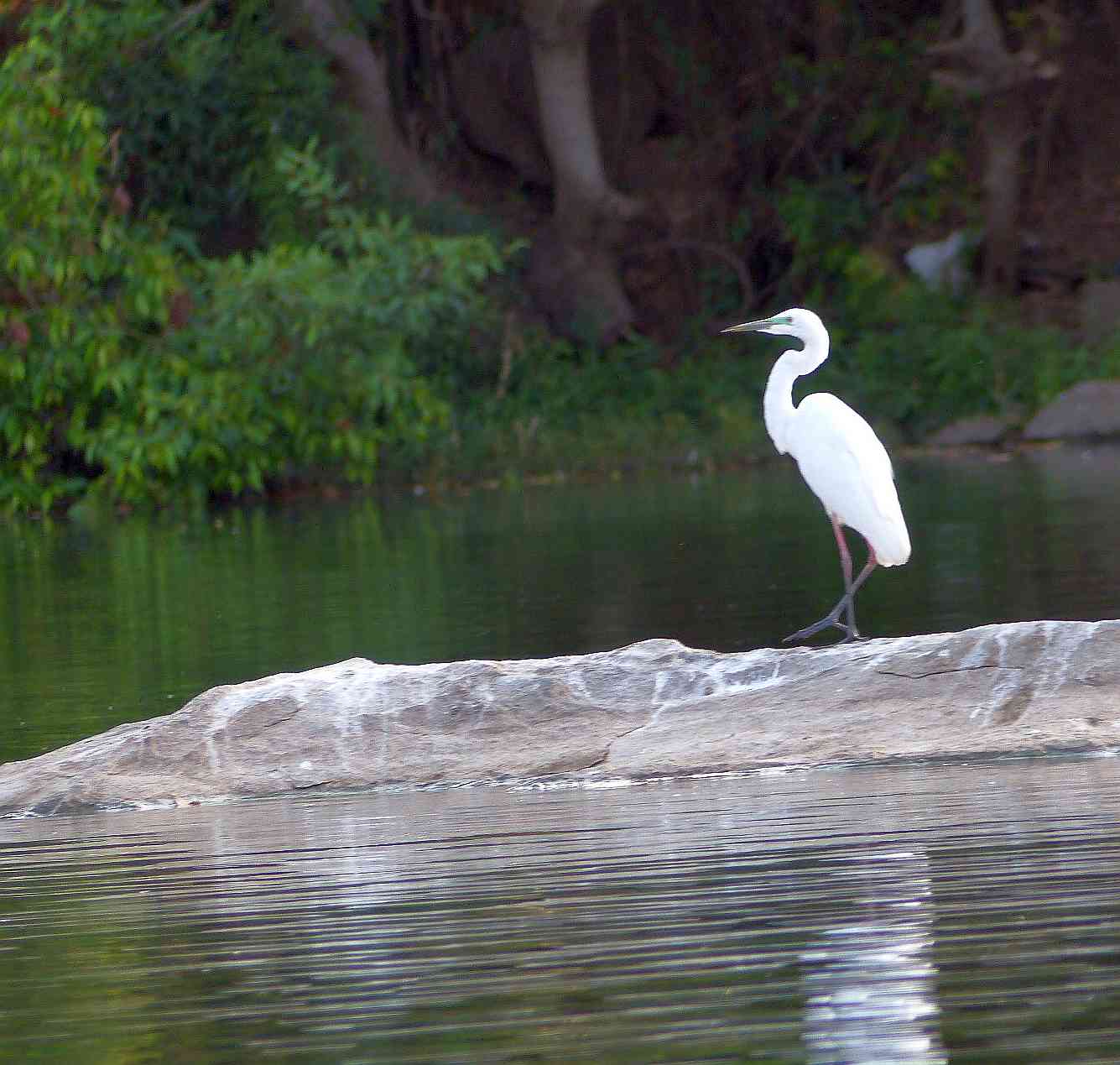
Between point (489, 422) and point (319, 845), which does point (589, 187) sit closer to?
point (489, 422)

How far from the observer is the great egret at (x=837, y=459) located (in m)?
9.27

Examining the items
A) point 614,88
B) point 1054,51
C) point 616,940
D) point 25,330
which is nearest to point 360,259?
point 25,330

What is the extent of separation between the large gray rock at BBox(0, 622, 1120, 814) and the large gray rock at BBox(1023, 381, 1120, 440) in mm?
20194

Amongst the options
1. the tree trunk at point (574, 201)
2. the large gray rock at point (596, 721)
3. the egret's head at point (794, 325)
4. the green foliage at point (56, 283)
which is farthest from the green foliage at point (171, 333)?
the large gray rock at point (596, 721)

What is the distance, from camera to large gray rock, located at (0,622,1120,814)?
7414 millimetres

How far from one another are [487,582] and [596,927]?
9700mm

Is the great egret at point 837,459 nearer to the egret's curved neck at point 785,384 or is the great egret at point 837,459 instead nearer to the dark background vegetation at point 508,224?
the egret's curved neck at point 785,384

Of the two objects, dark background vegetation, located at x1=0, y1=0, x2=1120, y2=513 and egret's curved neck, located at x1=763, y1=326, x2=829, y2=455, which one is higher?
dark background vegetation, located at x1=0, y1=0, x2=1120, y2=513

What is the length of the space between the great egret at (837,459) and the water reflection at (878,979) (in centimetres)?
379

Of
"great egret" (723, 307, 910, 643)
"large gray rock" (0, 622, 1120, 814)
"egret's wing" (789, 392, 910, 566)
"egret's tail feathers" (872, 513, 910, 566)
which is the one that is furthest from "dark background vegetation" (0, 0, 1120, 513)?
"large gray rock" (0, 622, 1120, 814)

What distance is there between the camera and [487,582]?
14.7 meters

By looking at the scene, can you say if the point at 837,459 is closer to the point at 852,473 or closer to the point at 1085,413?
the point at 852,473

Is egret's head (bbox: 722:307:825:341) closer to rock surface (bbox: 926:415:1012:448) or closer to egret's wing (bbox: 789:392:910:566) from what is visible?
egret's wing (bbox: 789:392:910:566)

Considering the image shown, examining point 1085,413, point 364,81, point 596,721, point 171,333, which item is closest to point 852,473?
point 596,721
